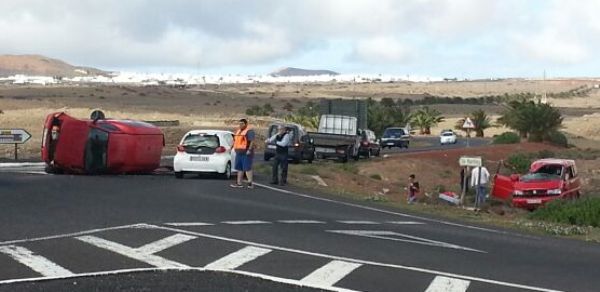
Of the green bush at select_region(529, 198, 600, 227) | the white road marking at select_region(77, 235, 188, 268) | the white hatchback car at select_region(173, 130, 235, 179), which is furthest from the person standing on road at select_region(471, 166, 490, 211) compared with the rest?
the white road marking at select_region(77, 235, 188, 268)

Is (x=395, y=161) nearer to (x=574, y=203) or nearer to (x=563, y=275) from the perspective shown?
(x=574, y=203)

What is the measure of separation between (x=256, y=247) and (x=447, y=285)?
3365 mm

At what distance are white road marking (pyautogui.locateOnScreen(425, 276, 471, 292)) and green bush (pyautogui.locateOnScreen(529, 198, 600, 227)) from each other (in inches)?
562

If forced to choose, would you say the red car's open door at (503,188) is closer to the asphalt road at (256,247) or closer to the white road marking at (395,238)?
the asphalt road at (256,247)

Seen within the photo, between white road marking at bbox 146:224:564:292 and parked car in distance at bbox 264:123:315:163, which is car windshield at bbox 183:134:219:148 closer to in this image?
parked car in distance at bbox 264:123:315:163

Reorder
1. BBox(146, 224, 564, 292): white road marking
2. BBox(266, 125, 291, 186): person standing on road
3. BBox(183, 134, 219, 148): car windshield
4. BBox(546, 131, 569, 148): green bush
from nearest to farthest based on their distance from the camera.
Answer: BBox(146, 224, 564, 292): white road marking, BBox(266, 125, 291, 186): person standing on road, BBox(183, 134, 219, 148): car windshield, BBox(546, 131, 569, 148): green bush

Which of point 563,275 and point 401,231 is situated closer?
point 563,275

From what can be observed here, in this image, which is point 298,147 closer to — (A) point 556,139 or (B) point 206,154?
(B) point 206,154

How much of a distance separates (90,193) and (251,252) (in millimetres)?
10093

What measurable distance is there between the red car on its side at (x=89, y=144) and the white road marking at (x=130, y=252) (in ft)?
48.9

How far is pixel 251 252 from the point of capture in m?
13.2

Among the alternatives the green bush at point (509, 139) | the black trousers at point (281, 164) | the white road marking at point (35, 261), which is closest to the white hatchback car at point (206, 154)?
the black trousers at point (281, 164)

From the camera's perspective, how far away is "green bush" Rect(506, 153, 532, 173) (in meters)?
47.8

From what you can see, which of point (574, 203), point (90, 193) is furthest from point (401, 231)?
point (574, 203)
